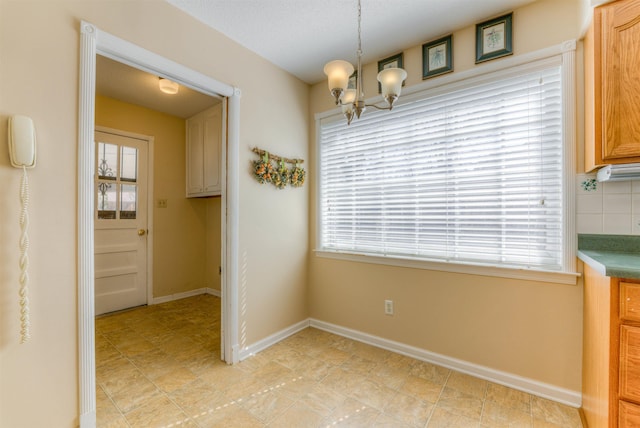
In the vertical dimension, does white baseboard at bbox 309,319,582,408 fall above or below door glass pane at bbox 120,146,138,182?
below

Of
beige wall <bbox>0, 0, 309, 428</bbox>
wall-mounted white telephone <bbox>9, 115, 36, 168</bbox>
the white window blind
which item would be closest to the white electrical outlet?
the white window blind

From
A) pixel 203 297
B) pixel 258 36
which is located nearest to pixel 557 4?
pixel 258 36

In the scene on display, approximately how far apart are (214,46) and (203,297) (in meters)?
3.34

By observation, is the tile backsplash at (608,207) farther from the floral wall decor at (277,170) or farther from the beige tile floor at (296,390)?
the floral wall decor at (277,170)

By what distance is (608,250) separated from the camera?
63.7 inches

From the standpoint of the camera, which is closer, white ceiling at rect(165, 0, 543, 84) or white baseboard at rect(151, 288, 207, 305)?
white ceiling at rect(165, 0, 543, 84)

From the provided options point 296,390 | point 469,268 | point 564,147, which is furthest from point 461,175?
point 296,390

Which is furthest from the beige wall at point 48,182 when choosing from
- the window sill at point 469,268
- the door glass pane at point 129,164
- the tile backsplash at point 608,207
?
the tile backsplash at point 608,207

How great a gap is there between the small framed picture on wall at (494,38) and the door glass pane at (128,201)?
402 centimetres

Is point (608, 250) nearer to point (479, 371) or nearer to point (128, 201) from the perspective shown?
point (479, 371)

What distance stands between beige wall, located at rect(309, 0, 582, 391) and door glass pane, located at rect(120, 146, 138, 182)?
294 centimetres

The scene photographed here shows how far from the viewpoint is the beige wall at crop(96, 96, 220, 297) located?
3701mm

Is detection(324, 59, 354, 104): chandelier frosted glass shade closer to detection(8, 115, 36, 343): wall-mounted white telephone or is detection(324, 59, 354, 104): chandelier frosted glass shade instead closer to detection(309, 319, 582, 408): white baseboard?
detection(8, 115, 36, 343): wall-mounted white telephone

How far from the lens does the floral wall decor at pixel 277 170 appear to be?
2459 mm
